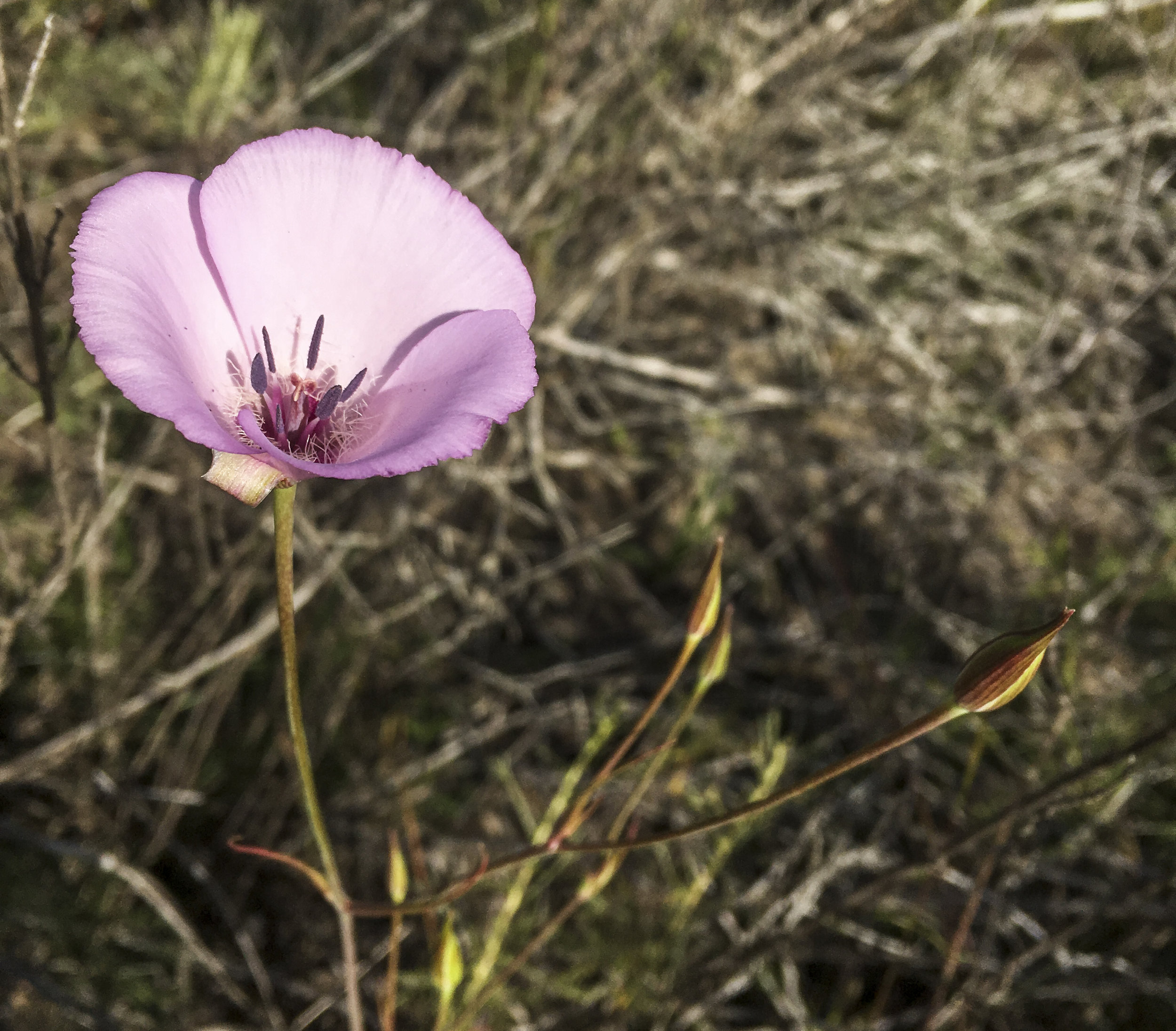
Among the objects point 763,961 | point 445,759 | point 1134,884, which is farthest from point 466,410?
point 1134,884

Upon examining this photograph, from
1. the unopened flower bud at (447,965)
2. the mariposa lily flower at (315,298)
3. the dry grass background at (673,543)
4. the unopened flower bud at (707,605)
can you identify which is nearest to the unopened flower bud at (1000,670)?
the unopened flower bud at (707,605)

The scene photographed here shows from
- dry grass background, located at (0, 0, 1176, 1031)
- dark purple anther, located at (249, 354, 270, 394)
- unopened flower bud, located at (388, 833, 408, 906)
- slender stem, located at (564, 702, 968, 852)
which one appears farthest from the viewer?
dry grass background, located at (0, 0, 1176, 1031)

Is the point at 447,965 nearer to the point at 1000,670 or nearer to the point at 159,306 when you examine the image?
the point at 1000,670

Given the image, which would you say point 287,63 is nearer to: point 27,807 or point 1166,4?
point 27,807

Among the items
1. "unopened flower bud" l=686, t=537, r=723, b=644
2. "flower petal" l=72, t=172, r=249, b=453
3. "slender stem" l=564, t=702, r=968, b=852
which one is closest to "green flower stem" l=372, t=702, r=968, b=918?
"slender stem" l=564, t=702, r=968, b=852

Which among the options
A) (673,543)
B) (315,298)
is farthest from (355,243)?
(673,543)

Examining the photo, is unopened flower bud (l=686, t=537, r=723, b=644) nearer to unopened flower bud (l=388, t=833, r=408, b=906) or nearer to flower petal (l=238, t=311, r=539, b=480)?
flower petal (l=238, t=311, r=539, b=480)
